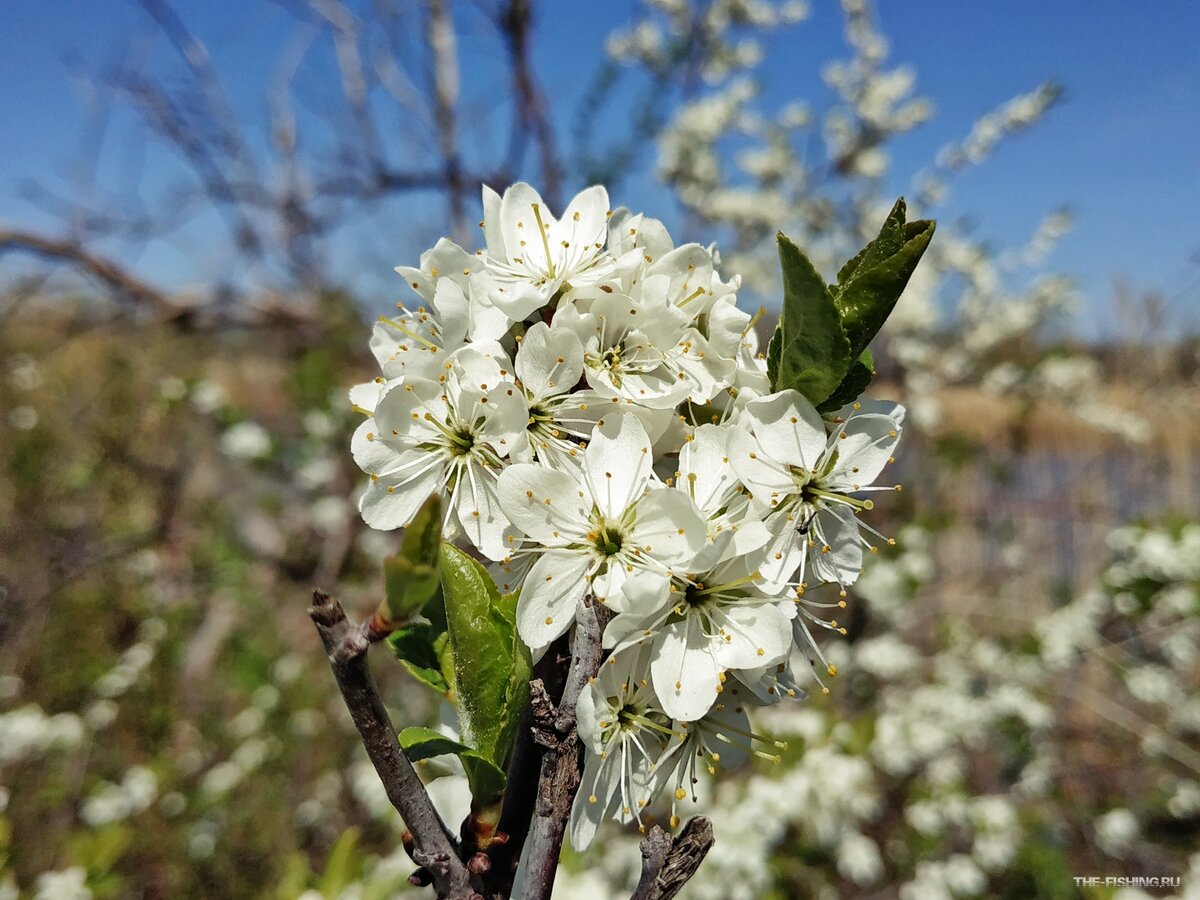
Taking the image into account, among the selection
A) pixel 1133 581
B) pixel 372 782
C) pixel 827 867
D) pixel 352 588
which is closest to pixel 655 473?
pixel 827 867

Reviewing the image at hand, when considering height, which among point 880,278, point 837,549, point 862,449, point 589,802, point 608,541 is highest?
point 880,278

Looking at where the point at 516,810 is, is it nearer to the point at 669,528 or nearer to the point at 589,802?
the point at 589,802

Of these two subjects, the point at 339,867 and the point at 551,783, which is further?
the point at 339,867

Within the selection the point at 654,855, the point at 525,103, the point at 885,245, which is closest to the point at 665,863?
the point at 654,855

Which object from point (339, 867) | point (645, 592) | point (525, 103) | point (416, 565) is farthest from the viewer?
point (525, 103)

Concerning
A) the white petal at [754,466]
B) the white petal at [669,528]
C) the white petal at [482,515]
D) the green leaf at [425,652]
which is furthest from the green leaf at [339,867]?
the white petal at [754,466]

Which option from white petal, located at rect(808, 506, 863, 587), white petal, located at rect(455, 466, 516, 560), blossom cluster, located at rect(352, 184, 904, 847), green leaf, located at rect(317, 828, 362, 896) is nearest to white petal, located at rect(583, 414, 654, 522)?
blossom cluster, located at rect(352, 184, 904, 847)
